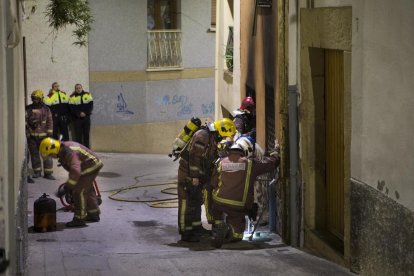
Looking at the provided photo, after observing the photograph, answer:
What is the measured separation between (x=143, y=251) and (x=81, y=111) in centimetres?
944

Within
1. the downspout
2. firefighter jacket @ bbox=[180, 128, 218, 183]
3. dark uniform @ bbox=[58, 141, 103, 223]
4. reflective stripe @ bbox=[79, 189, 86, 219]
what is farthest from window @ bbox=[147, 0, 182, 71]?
the downspout

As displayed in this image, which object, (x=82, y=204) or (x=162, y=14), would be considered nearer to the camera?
(x=82, y=204)

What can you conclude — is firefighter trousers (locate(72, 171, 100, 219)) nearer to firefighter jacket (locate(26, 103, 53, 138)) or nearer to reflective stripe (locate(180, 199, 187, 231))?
reflective stripe (locate(180, 199, 187, 231))

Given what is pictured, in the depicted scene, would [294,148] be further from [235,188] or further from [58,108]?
[58,108]

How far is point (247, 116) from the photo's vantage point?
14.8 metres

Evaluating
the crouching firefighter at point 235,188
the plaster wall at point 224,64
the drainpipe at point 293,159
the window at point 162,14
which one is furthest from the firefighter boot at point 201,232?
the window at point 162,14

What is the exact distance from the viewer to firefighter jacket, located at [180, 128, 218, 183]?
42.1ft

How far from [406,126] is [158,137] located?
17416mm

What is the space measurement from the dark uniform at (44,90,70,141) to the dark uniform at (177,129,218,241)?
8221 mm

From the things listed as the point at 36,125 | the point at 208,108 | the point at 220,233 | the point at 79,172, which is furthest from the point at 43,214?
the point at 208,108

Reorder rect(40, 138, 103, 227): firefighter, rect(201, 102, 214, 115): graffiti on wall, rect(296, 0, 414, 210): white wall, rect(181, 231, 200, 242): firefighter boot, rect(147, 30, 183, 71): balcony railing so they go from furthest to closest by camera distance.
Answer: rect(201, 102, 214, 115): graffiti on wall < rect(147, 30, 183, 71): balcony railing < rect(40, 138, 103, 227): firefighter < rect(181, 231, 200, 242): firefighter boot < rect(296, 0, 414, 210): white wall

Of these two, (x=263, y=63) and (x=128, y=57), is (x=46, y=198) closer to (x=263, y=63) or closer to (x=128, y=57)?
(x=263, y=63)

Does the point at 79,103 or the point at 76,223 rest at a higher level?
the point at 79,103

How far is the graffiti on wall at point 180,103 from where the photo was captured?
25.5 meters
